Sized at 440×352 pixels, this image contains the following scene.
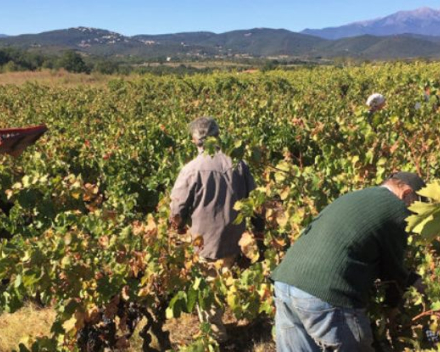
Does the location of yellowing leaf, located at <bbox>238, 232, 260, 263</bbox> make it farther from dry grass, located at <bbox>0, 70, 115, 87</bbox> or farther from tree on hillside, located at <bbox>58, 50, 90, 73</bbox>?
tree on hillside, located at <bbox>58, 50, 90, 73</bbox>

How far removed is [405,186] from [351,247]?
36cm

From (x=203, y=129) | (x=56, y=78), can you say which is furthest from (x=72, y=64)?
(x=203, y=129)

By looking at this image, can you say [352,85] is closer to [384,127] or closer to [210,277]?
[384,127]

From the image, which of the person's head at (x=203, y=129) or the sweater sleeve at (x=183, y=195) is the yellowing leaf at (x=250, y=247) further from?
the person's head at (x=203, y=129)

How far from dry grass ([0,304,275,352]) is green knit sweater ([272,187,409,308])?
1834 millimetres

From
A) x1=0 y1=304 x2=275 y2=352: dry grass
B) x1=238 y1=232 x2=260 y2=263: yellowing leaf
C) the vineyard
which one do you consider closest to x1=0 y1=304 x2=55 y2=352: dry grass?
x1=0 y1=304 x2=275 y2=352: dry grass

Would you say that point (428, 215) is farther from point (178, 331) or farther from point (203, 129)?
point (178, 331)

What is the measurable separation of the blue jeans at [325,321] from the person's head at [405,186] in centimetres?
51

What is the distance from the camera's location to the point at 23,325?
14.1ft

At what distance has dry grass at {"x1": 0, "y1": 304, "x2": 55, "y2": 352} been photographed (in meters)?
4.07

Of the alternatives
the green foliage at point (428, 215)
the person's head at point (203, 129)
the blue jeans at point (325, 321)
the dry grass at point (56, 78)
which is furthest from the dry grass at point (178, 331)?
the dry grass at point (56, 78)

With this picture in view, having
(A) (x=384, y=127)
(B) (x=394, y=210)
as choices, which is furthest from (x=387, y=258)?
(A) (x=384, y=127)

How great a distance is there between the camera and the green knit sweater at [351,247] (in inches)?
80.5

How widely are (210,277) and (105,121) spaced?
27.1 feet
